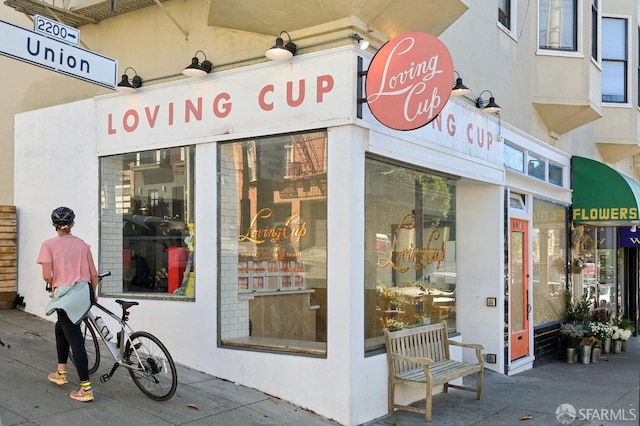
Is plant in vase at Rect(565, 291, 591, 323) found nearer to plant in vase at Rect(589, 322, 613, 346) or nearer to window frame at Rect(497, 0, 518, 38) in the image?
plant in vase at Rect(589, 322, 613, 346)

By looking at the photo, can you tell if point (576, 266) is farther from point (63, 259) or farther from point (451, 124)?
point (63, 259)

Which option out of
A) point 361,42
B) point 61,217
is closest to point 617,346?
point 361,42

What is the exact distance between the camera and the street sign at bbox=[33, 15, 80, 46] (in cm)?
496

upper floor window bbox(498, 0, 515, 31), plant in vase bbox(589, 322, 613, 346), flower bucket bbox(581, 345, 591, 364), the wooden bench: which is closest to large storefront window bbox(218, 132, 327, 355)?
the wooden bench

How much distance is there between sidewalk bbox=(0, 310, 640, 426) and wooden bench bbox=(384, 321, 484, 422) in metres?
0.31

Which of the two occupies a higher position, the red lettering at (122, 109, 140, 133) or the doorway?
the red lettering at (122, 109, 140, 133)

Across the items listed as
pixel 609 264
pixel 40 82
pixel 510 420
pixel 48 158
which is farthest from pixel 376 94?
pixel 609 264

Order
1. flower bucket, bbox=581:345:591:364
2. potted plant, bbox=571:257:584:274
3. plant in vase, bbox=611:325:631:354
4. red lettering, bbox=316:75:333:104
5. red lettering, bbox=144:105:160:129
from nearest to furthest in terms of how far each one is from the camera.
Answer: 1. red lettering, bbox=316:75:333:104
2. red lettering, bbox=144:105:160:129
3. flower bucket, bbox=581:345:591:364
4. plant in vase, bbox=611:325:631:354
5. potted plant, bbox=571:257:584:274

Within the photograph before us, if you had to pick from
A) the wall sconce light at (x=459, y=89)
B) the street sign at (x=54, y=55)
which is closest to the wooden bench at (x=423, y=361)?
the wall sconce light at (x=459, y=89)

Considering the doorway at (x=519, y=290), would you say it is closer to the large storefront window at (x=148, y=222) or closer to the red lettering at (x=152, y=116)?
the large storefront window at (x=148, y=222)

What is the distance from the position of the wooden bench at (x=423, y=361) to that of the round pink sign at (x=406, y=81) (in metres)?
2.41

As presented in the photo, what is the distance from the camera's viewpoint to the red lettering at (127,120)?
26.6 feet

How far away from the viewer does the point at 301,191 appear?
7.12 m

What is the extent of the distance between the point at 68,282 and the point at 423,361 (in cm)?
362
